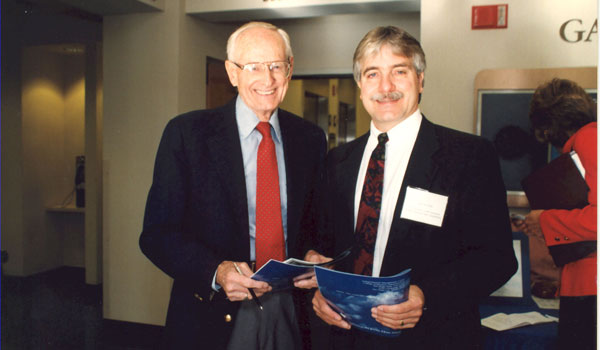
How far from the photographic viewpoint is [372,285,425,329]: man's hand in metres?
1.30

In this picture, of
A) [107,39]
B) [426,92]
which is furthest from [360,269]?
[107,39]

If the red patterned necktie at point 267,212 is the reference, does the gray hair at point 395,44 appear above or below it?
above

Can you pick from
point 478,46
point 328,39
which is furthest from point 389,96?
point 328,39

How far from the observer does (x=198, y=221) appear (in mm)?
1668

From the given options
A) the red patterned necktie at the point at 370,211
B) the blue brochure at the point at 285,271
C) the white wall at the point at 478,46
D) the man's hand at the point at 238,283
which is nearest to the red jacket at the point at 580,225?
the red patterned necktie at the point at 370,211

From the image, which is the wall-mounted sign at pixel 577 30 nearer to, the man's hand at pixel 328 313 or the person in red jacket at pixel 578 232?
the person in red jacket at pixel 578 232

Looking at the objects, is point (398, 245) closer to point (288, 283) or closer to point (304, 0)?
point (288, 283)

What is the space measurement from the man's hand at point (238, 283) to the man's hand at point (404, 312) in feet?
1.10

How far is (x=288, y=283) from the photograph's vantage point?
4.86 ft

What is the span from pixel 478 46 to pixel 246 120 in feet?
7.15

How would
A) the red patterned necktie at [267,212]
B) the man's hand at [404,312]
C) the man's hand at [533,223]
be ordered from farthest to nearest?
the man's hand at [533,223] → the red patterned necktie at [267,212] → the man's hand at [404,312]

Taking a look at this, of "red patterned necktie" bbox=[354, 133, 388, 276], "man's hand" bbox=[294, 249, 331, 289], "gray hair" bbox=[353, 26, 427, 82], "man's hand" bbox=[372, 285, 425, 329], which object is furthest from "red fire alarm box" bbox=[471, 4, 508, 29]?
"man's hand" bbox=[372, 285, 425, 329]

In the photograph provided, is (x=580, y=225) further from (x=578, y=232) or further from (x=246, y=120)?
(x=246, y=120)

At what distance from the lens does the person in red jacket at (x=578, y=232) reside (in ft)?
6.25
